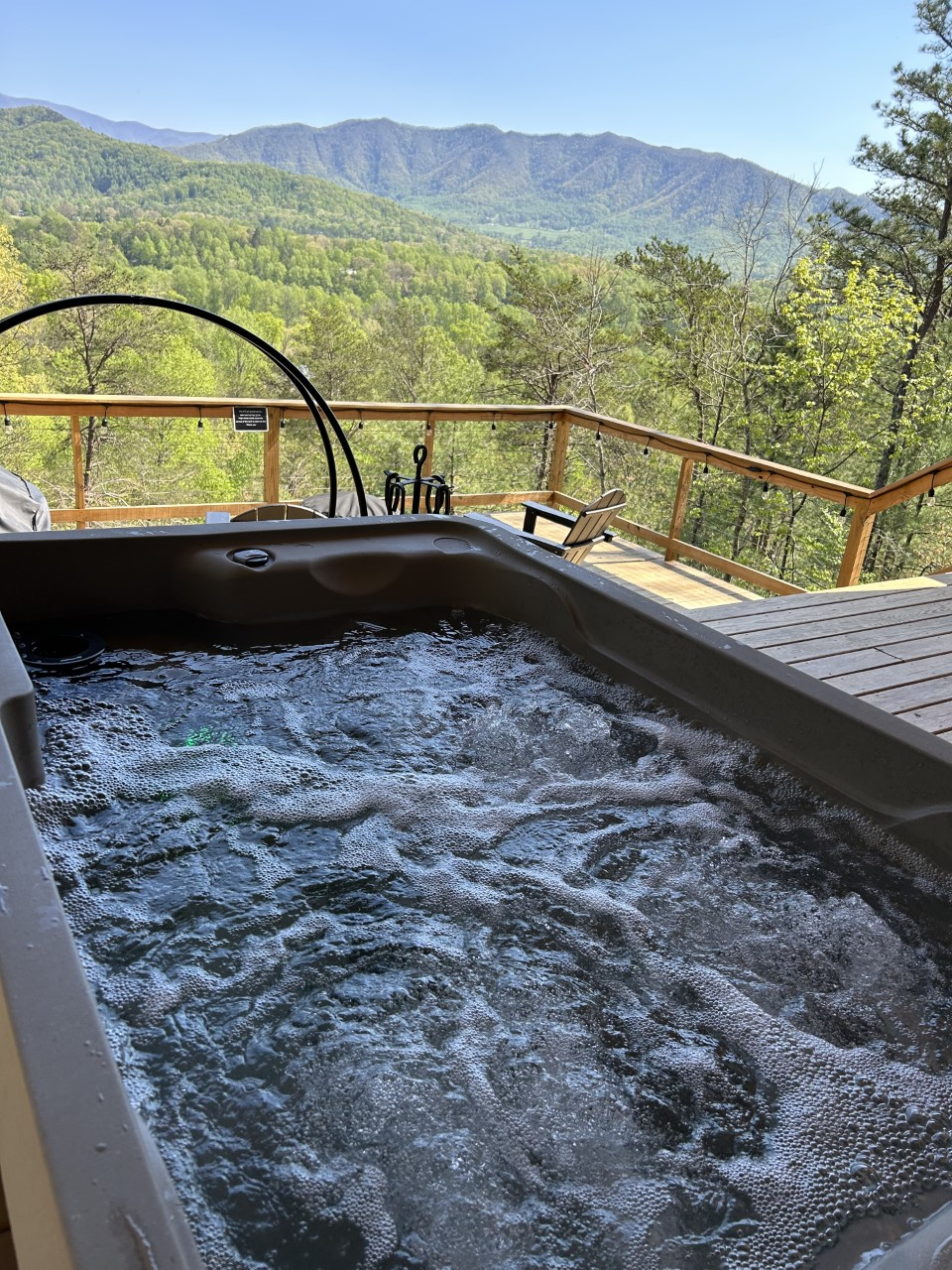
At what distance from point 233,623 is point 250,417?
2.01 metres

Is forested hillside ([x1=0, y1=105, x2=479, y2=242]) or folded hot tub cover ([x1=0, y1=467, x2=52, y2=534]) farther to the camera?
forested hillside ([x1=0, y1=105, x2=479, y2=242])

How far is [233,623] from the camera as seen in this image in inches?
78.4

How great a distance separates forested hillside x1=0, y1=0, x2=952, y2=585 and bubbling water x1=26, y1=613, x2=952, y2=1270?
→ 6847 mm

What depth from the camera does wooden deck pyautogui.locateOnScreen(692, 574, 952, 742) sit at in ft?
6.51

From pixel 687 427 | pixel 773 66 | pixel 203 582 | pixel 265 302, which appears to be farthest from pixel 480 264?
pixel 203 582

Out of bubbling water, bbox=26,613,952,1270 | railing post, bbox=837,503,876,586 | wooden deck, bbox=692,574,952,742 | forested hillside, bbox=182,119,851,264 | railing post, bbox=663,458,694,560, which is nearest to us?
bubbling water, bbox=26,613,952,1270

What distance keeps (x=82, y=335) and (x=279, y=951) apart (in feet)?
40.0

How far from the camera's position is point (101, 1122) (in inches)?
24.6

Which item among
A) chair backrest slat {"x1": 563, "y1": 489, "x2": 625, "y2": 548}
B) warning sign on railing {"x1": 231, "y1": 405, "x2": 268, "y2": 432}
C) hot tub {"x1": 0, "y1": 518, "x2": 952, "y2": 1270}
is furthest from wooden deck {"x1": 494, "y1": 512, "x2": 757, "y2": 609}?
hot tub {"x1": 0, "y1": 518, "x2": 952, "y2": 1270}

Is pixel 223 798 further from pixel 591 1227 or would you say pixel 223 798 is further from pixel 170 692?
pixel 591 1227

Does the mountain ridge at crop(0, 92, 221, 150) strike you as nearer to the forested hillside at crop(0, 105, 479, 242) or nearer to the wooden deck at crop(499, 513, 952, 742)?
the forested hillside at crop(0, 105, 479, 242)

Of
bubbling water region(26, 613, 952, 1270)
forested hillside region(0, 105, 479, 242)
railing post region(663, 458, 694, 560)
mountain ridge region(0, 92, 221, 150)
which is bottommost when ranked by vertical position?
railing post region(663, 458, 694, 560)

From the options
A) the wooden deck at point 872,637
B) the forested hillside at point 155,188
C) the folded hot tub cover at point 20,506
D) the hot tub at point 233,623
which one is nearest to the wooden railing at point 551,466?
the wooden deck at point 872,637

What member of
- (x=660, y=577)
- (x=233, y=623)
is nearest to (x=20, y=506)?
(x=233, y=623)
